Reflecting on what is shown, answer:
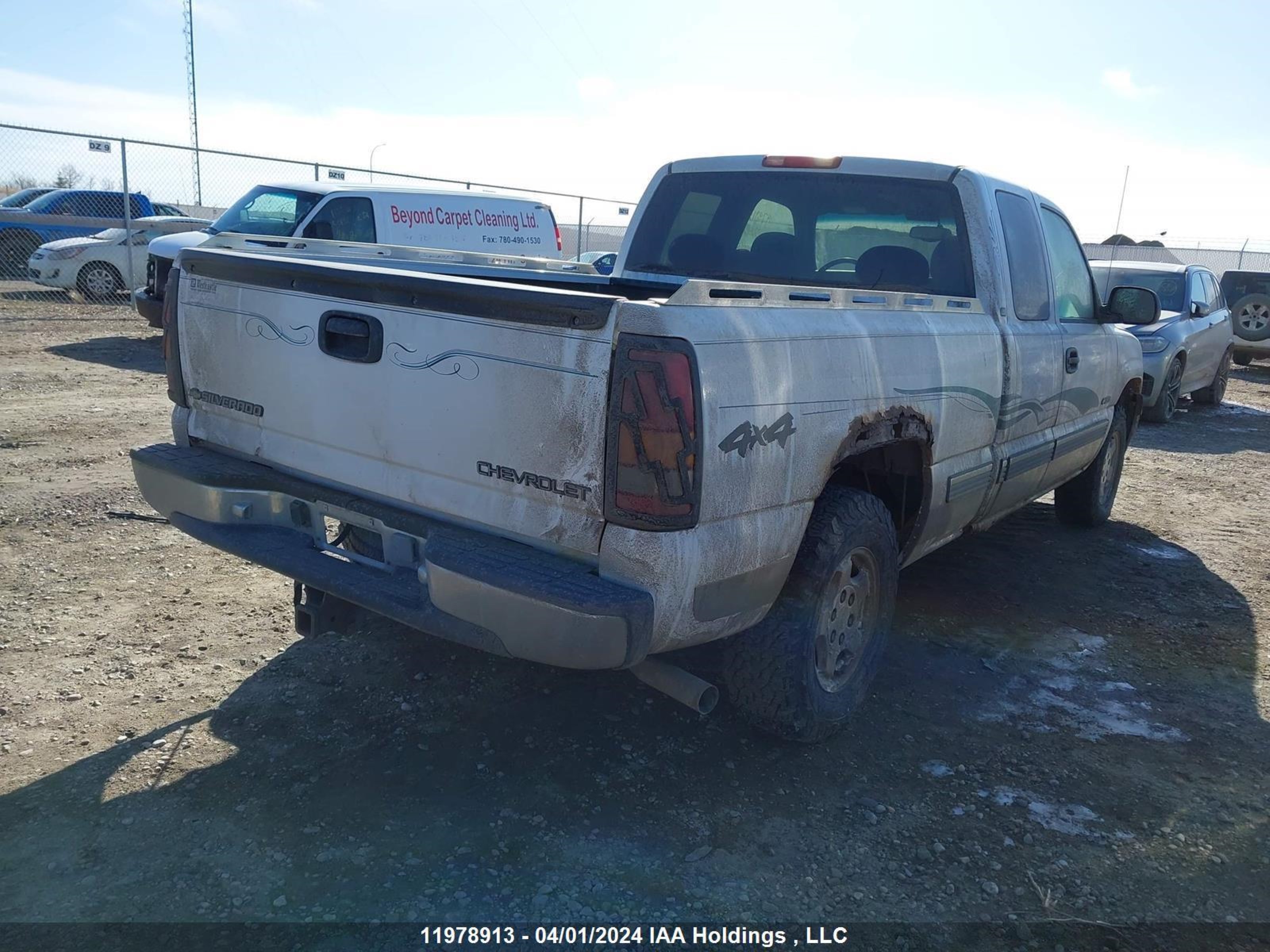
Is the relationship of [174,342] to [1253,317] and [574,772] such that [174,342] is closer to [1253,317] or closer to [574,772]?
[574,772]

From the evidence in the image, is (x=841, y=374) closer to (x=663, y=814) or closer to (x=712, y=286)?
(x=712, y=286)

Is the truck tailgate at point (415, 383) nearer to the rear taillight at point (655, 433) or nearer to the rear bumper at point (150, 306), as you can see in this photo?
the rear taillight at point (655, 433)

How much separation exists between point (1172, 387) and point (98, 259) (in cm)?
1492

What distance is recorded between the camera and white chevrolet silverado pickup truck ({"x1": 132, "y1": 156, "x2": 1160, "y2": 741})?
2639mm

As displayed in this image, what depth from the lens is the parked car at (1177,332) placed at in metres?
10.8

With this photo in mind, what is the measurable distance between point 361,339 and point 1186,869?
3.00m

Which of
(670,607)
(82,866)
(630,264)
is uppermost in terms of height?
(630,264)

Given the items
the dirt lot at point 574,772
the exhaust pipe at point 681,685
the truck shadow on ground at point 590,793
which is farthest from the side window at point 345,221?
the exhaust pipe at point 681,685

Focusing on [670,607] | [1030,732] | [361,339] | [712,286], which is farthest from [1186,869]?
[361,339]

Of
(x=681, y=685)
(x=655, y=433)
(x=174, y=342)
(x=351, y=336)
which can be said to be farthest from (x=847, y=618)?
(x=174, y=342)

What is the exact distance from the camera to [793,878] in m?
2.87

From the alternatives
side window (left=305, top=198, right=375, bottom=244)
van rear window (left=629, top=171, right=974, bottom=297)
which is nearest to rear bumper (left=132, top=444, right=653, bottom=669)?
van rear window (left=629, top=171, right=974, bottom=297)

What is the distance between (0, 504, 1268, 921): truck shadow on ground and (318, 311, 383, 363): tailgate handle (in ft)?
4.45

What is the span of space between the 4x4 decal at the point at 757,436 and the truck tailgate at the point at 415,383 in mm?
349
